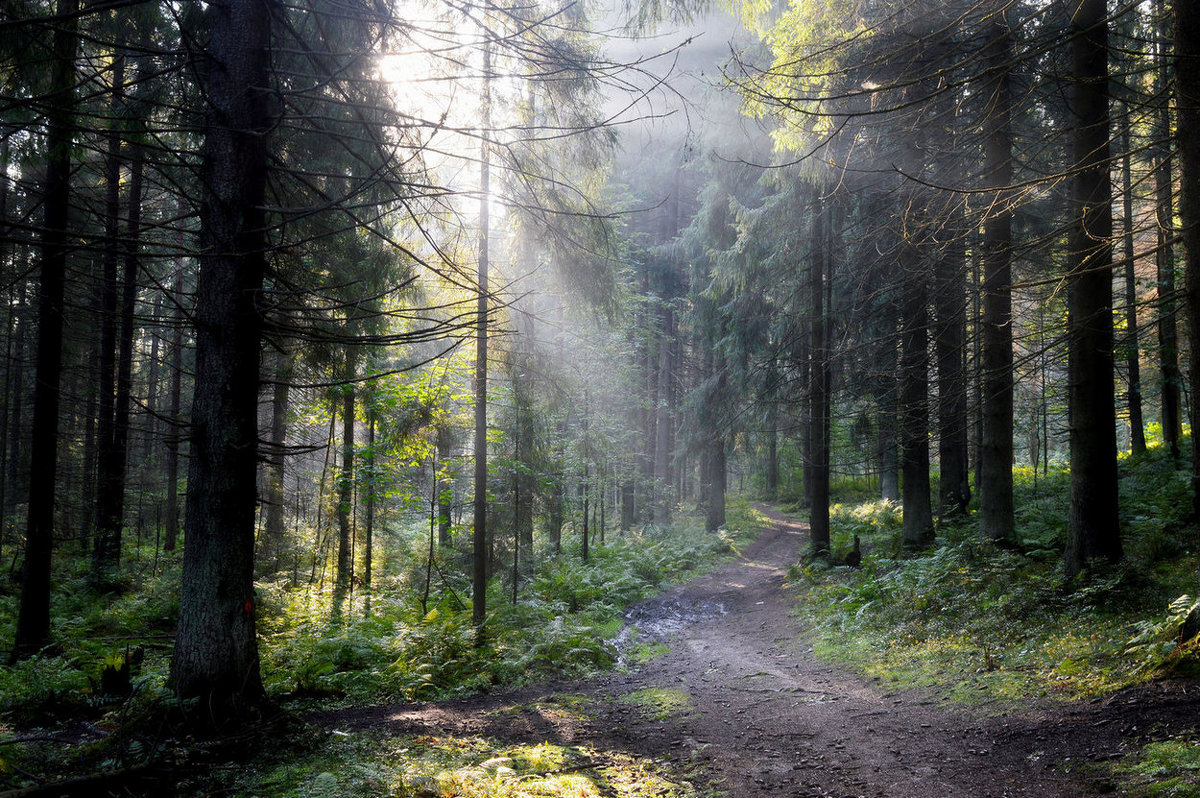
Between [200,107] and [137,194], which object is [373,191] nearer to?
[200,107]

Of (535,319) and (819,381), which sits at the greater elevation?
(535,319)

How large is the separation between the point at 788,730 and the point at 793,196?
12550 millimetres

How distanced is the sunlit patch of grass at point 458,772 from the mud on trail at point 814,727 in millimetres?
425

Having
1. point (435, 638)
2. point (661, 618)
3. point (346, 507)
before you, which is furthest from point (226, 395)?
point (661, 618)

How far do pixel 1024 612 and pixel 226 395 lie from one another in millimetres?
9160

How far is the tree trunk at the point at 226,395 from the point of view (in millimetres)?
4816

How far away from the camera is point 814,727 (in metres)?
6.08

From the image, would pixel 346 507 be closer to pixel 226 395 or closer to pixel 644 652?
pixel 644 652

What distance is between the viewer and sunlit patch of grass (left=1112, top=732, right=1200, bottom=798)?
3.58 m

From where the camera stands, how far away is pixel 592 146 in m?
9.55

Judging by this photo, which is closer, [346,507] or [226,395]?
[226,395]

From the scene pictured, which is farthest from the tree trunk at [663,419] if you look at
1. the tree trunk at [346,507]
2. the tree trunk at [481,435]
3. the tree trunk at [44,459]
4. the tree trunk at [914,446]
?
the tree trunk at [44,459]

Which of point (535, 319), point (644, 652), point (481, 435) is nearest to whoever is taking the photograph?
point (535, 319)

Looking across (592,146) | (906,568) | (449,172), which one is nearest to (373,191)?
(449,172)
